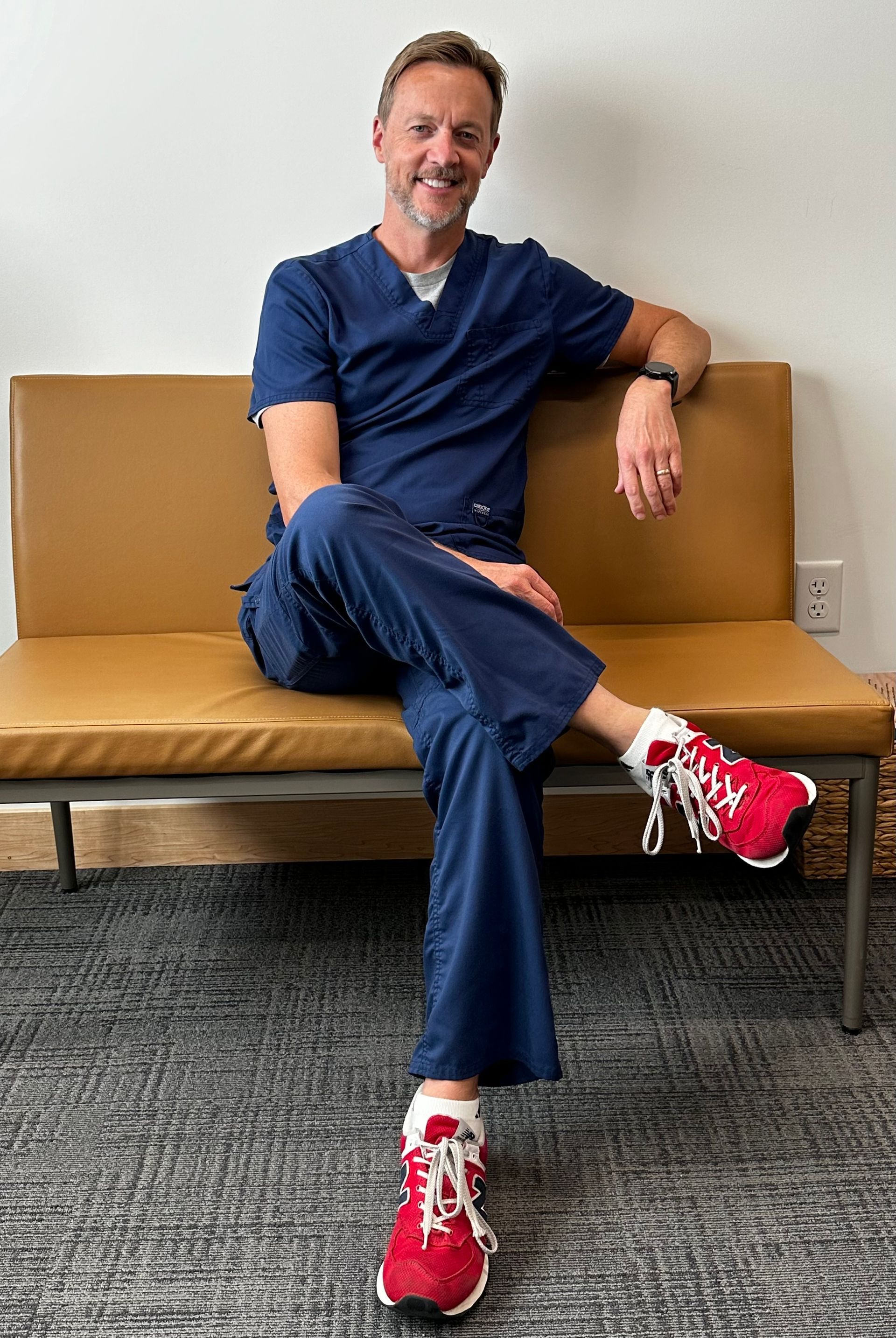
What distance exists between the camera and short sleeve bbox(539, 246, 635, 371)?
1.81 m

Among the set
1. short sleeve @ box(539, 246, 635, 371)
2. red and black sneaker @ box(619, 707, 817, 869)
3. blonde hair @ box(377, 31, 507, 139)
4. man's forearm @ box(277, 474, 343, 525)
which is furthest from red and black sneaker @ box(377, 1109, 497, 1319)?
blonde hair @ box(377, 31, 507, 139)

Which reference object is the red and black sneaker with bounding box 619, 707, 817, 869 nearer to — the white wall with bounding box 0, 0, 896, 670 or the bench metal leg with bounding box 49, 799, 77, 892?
the white wall with bounding box 0, 0, 896, 670

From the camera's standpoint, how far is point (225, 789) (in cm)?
150

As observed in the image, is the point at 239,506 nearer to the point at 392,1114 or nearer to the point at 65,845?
the point at 65,845

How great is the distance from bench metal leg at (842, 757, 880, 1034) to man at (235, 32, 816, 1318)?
0.73 feet

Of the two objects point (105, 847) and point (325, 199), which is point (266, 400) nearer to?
point (325, 199)

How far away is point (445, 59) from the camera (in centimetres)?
167

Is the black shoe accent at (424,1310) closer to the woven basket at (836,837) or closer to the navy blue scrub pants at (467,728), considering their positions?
the navy blue scrub pants at (467,728)

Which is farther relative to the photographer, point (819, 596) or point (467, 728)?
point (819, 596)

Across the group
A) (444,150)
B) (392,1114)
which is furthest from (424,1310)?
(444,150)

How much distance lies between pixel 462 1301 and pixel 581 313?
137 cm

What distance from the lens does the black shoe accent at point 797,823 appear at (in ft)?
4.27

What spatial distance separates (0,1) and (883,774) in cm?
186

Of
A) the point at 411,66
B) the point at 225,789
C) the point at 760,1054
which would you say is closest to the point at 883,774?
the point at 760,1054
